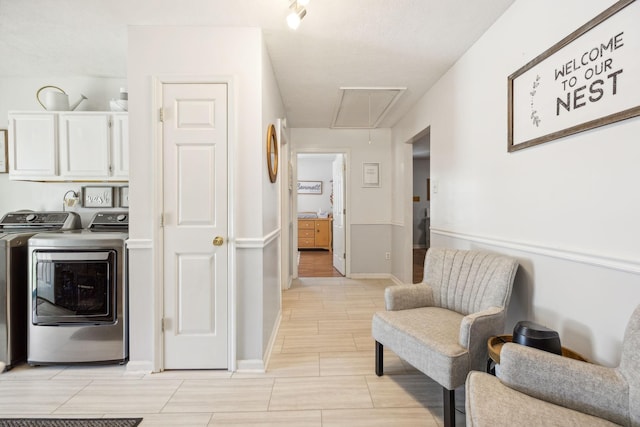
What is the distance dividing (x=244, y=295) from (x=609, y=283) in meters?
1.92

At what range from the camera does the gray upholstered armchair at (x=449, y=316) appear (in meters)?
1.50

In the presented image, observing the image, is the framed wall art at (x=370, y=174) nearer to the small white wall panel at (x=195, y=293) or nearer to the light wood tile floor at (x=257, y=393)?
the light wood tile floor at (x=257, y=393)

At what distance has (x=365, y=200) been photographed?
4703mm

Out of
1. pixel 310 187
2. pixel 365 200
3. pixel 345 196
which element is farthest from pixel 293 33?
pixel 310 187

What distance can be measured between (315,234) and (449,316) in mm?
5736

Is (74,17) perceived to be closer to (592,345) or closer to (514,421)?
(514,421)

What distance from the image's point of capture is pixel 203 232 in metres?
2.08

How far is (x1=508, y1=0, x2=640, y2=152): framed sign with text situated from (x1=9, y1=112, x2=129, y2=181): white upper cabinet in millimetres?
2772

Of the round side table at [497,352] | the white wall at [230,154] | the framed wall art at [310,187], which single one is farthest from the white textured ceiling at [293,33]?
the framed wall art at [310,187]

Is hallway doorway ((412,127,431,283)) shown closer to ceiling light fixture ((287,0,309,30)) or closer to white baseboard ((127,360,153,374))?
ceiling light fixture ((287,0,309,30))

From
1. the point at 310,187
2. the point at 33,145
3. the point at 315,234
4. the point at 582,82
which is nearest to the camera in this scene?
the point at 582,82

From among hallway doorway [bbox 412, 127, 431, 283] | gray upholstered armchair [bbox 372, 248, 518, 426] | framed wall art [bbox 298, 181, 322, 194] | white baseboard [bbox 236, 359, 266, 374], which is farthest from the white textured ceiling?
framed wall art [bbox 298, 181, 322, 194]

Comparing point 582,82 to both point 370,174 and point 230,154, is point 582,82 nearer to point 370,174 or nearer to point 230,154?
point 230,154

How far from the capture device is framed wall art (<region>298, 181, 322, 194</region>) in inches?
323
